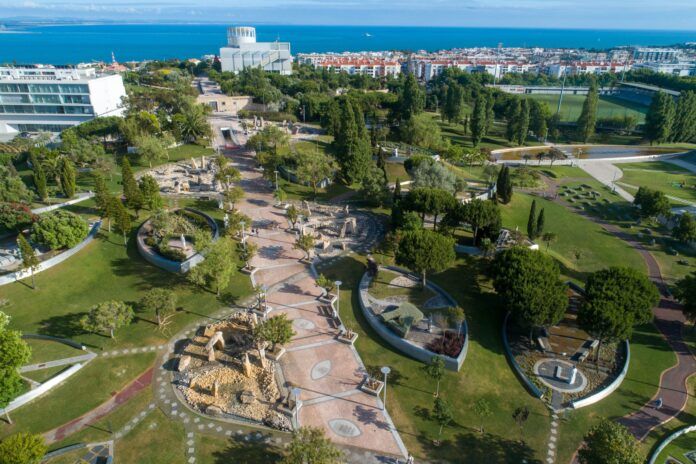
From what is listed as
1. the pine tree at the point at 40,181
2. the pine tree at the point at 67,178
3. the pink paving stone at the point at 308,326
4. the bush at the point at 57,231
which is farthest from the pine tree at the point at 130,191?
the pink paving stone at the point at 308,326

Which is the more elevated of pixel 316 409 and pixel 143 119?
pixel 143 119

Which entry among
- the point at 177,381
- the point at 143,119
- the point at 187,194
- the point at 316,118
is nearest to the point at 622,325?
the point at 177,381

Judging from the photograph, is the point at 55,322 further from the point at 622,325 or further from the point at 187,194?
the point at 622,325

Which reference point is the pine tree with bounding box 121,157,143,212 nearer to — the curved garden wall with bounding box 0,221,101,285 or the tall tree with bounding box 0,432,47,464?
the curved garden wall with bounding box 0,221,101,285

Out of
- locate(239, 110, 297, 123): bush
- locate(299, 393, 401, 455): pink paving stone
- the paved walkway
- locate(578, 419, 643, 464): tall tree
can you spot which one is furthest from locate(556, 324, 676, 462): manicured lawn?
locate(239, 110, 297, 123): bush

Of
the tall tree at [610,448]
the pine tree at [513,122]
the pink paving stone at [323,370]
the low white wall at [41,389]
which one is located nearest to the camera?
the tall tree at [610,448]

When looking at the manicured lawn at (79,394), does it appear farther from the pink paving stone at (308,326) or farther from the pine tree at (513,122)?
the pine tree at (513,122)

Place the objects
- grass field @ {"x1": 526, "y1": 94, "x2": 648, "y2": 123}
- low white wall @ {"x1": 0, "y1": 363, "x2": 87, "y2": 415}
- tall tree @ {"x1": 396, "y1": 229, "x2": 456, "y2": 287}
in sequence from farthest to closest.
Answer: grass field @ {"x1": 526, "y1": 94, "x2": 648, "y2": 123}, tall tree @ {"x1": 396, "y1": 229, "x2": 456, "y2": 287}, low white wall @ {"x1": 0, "y1": 363, "x2": 87, "y2": 415}
